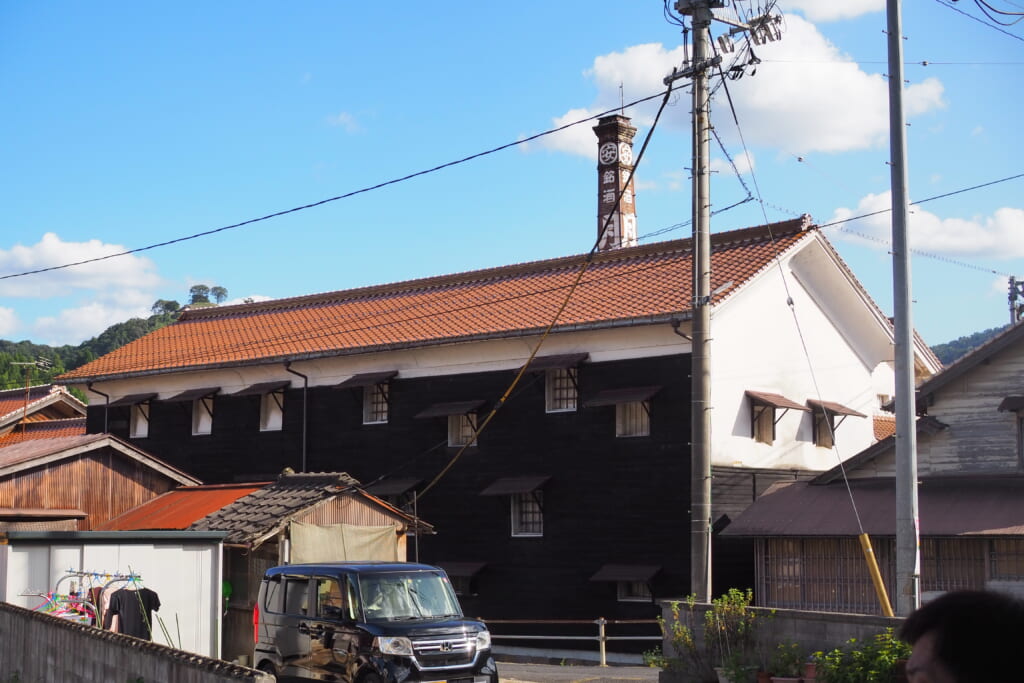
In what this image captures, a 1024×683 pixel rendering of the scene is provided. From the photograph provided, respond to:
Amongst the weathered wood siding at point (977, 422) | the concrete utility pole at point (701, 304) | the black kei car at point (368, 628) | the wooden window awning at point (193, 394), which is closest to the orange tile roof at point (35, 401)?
the wooden window awning at point (193, 394)

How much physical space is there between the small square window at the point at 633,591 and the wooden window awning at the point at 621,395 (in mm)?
4180

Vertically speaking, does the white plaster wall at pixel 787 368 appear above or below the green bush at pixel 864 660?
above

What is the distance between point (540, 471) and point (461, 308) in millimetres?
6405

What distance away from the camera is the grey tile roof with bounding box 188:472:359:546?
2041 centimetres

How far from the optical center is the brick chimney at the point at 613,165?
1743 inches

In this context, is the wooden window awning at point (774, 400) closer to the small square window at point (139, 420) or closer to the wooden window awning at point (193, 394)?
the wooden window awning at point (193, 394)

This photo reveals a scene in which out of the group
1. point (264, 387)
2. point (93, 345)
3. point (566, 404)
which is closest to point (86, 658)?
point (566, 404)

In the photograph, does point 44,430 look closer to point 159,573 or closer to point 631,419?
point 631,419

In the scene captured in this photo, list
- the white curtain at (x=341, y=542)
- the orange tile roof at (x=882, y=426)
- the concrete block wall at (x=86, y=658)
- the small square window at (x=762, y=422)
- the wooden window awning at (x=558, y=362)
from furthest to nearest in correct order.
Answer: the orange tile roof at (x=882, y=426), the small square window at (x=762, y=422), the wooden window awning at (x=558, y=362), the white curtain at (x=341, y=542), the concrete block wall at (x=86, y=658)

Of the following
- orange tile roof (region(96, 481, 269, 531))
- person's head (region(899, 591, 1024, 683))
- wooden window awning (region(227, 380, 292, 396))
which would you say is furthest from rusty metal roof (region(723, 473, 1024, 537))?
person's head (region(899, 591, 1024, 683))

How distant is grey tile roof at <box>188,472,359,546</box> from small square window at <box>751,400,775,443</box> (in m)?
10.6

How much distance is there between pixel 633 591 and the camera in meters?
26.5

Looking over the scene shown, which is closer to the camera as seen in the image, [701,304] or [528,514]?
[701,304]

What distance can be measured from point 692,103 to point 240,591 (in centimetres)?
1182
